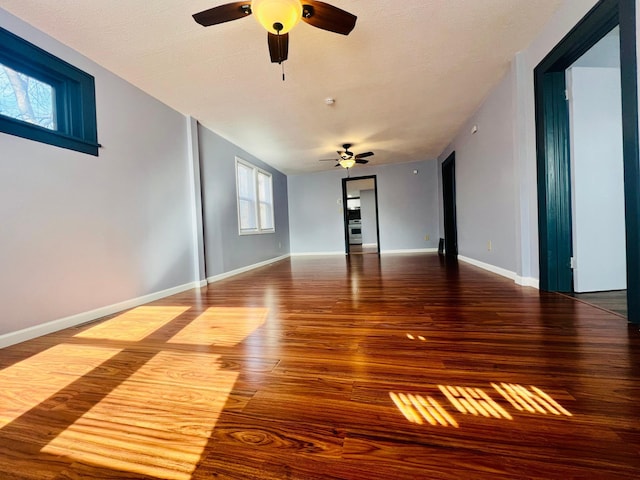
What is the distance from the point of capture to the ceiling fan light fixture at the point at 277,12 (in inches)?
66.1

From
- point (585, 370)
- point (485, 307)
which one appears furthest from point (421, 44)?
point (585, 370)

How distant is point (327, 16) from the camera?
1.85m

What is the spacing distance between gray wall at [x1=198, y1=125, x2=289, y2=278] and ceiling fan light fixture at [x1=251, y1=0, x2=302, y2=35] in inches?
108

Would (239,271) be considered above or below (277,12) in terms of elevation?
below

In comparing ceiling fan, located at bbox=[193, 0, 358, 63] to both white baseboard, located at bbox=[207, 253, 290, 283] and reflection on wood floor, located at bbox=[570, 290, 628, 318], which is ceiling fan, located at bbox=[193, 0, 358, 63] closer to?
reflection on wood floor, located at bbox=[570, 290, 628, 318]

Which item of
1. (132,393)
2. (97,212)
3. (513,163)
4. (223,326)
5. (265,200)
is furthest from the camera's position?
(265,200)

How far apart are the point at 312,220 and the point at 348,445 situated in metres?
7.33

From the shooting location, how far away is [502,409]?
0.92 m

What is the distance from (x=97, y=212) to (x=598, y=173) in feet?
14.3

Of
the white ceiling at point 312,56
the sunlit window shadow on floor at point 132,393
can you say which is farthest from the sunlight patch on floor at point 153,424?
the white ceiling at point 312,56

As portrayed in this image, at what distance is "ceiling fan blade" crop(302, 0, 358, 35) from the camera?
177 cm

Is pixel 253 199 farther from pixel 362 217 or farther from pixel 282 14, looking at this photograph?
pixel 362 217

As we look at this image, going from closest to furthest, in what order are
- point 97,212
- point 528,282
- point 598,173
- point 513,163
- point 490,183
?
point 598,173 → point 97,212 → point 528,282 → point 513,163 → point 490,183

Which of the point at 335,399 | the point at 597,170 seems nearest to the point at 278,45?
the point at 335,399
